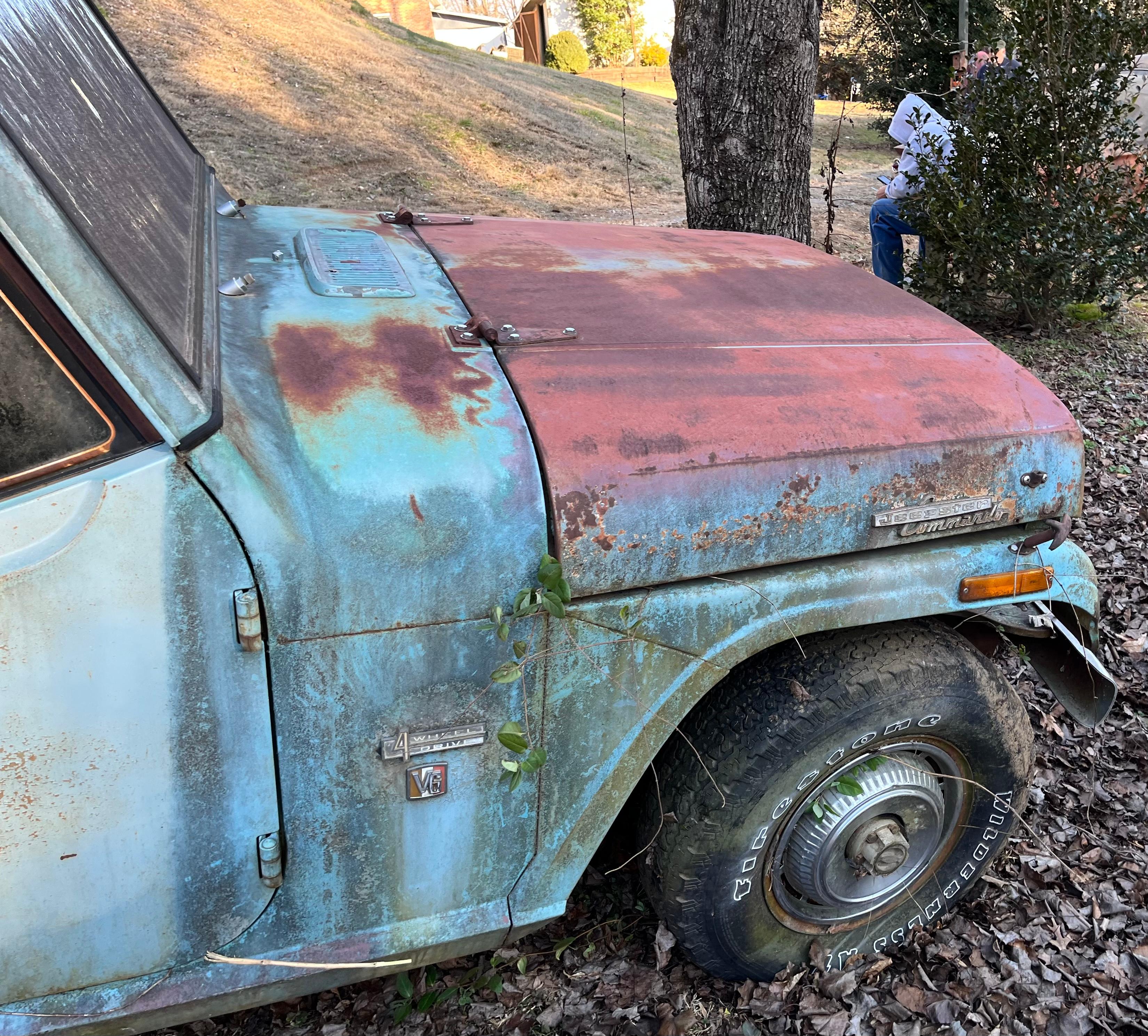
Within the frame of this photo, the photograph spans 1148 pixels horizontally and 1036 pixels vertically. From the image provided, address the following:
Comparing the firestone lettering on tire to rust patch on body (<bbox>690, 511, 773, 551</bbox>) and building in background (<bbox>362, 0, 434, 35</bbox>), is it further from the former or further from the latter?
building in background (<bbox>362, 0, 434, 35</bbox>)

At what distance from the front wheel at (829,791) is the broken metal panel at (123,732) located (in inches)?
34.9

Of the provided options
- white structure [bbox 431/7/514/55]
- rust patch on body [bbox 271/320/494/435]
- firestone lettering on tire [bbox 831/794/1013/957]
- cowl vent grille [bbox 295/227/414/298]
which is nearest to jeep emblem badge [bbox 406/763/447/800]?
rust patch on body [bbox 271/320/494/435]

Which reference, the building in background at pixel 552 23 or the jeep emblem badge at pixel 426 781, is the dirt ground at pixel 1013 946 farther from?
the building in background at pixel 552 23

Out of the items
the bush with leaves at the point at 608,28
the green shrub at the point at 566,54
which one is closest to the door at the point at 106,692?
the green shrub at the point at 566,54

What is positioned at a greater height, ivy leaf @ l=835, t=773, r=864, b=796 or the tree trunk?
the tree trunk

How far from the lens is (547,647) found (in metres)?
1.51

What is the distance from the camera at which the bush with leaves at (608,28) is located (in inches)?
1351

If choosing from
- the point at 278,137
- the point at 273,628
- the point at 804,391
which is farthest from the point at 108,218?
the point at 278,137

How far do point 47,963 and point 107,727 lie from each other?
1.31 feet

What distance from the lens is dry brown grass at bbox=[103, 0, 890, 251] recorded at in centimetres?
1023

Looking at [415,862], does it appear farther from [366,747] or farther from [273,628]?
[273,628]

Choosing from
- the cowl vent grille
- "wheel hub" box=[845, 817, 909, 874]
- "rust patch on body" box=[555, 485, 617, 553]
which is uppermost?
the cowl vent grille

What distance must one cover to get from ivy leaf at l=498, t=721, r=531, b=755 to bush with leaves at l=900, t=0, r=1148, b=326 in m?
5.60

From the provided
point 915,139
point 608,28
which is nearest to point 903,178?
point 915,139
